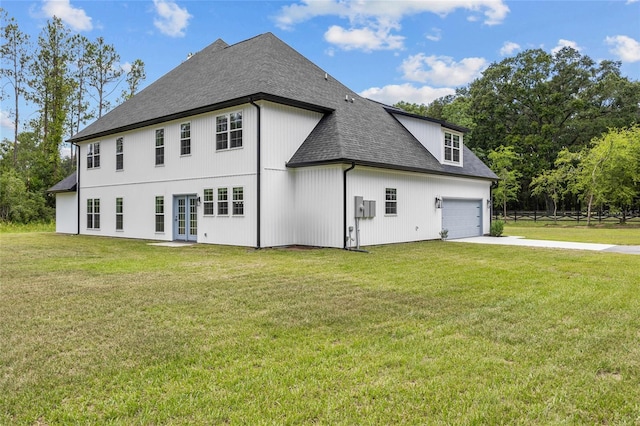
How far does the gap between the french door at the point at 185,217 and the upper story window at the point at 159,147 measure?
5.40ft

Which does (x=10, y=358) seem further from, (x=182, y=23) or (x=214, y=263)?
(x=182, y=23)

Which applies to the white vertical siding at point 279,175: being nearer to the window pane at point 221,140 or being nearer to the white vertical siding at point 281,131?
the white vertical siding at point 281,131

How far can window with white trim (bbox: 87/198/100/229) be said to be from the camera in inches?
804

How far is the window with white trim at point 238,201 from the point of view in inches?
557

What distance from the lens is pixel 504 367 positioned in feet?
11.9

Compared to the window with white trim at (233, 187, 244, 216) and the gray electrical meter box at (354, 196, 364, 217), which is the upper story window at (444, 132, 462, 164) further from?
the window with white trim at (233, 187, 244, 216)

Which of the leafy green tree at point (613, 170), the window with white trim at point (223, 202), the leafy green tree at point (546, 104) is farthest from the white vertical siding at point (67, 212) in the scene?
the leafy green tree at point (546, 104)

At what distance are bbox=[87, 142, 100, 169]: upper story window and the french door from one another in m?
6.48

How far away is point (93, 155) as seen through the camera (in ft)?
67.9

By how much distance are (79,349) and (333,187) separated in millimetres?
9940

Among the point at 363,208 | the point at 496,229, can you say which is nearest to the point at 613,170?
the point at 496,229

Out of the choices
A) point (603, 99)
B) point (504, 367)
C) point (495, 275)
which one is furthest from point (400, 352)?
point (603, 99)

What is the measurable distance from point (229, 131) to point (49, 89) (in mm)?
24924

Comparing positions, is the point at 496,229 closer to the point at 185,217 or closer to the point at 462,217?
the point at 462,217
